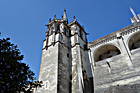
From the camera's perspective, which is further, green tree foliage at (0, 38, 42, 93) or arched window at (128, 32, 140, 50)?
arched window at (128, 32, 140, 50)

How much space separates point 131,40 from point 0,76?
13.6 metres

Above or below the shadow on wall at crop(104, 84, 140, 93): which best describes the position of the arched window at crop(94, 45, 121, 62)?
above

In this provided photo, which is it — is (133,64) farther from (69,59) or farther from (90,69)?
(69,59)

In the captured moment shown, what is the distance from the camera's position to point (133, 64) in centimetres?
1206

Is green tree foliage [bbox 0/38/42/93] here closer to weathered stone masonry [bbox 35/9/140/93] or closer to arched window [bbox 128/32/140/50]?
weathered stone masonry [bbox 35/9/140/93]

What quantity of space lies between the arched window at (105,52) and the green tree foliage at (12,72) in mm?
10859

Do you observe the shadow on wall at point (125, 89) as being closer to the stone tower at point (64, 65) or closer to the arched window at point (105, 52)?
the stone tower at point (64, 65)

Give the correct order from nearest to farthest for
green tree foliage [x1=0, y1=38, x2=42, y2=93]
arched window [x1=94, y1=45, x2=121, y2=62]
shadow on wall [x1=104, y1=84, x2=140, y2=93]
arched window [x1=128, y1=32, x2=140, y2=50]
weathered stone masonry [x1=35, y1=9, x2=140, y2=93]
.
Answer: green tree foliage [x1=0, y1=38, x2=42, y2=93] < shadow on wall [x1=104, y1=84, x2=140, y2=93] < weathered stone masonry [x1=35, y1=9, x2=140, y2=93] < arched window [x1=128, y1=32, x2=140, y2=50] < arched window [x1=94, y1=45, x2=121, y2=62]

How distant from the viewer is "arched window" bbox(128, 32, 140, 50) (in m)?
14.7

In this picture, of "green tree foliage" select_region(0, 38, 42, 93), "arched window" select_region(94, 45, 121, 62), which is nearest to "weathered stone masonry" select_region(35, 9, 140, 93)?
"arched window" select_region(94, 45, 121, 62)

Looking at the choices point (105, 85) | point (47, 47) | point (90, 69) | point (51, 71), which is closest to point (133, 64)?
point (105, 85)

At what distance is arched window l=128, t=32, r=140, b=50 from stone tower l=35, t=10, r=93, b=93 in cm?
483

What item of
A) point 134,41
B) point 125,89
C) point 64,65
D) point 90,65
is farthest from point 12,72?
point 134,41

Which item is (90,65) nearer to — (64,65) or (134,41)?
(64,65)
